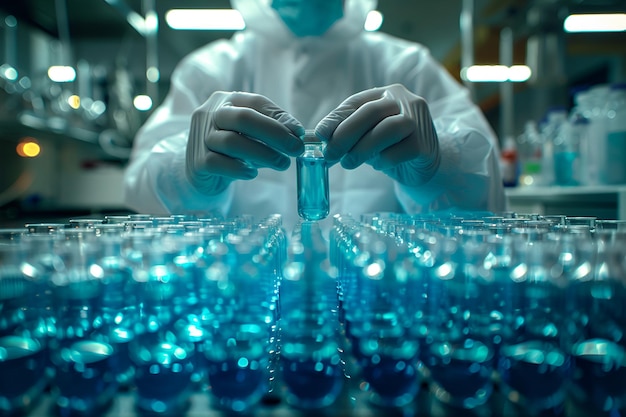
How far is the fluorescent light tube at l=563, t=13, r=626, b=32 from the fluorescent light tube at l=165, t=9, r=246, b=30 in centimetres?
259

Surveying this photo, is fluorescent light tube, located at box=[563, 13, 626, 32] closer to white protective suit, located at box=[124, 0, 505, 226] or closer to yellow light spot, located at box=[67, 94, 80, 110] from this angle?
white protective suit, located at box=[124, 0, 505, 226]

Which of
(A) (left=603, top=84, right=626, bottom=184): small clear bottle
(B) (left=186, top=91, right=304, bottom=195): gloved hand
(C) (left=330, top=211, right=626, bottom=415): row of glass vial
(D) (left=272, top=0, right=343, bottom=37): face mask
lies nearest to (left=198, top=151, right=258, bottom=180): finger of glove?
(B) (left=186, top=91, right=304, bottom=195): gloved hand

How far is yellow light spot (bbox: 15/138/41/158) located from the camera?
2.95 meters

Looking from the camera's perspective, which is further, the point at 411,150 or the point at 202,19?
the point at 202,19

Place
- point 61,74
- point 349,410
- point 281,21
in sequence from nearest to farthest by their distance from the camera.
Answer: point 349,410 → point 281,21 → point 61,74

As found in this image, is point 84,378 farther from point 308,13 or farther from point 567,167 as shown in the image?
point 567,167

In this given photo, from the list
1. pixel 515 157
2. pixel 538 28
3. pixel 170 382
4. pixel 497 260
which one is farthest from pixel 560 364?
pixel 538 28

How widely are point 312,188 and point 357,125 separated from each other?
0.62ft

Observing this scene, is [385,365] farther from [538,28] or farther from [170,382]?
[538,28]

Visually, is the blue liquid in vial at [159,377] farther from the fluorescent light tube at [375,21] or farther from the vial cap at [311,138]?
the fluorescent light tube at [375,21]

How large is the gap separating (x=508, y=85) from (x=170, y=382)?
433cm

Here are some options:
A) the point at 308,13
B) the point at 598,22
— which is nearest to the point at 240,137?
the point at 308,13

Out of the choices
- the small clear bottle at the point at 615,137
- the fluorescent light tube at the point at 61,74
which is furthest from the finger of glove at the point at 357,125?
the fluorescent light tube at the point at 61,74

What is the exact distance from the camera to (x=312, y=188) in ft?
3.94
